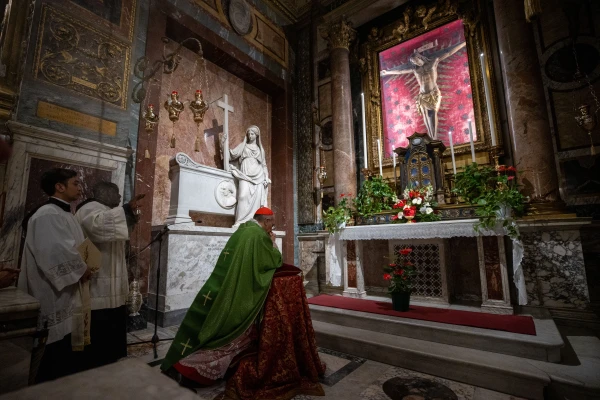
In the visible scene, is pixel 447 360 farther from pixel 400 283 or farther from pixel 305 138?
pixel 305 138

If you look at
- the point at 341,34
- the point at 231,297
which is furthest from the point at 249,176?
the point at 341,34

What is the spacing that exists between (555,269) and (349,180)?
382cm

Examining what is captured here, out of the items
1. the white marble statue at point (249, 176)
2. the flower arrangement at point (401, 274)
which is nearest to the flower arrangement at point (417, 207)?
the flower arrangement at point (401, 274)

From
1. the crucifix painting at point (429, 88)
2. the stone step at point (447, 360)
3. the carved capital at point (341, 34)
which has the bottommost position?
the stone step at point (447, 360)

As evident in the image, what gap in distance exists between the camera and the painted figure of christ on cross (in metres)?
6.27

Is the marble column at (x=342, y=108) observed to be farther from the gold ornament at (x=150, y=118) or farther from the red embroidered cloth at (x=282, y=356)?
the red embroidered cloth at (x=282, y=356)

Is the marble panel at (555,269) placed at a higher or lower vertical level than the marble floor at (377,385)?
higher

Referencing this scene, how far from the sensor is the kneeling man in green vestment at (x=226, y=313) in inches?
97.8

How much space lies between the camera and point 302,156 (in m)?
7.97

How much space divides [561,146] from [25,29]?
7.78 metres

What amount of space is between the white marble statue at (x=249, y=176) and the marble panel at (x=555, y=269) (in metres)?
4.61

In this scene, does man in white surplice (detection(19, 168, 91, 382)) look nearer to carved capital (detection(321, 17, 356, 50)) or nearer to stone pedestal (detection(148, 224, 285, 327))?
stone pedestal (detection(148, 224, 285, 327))

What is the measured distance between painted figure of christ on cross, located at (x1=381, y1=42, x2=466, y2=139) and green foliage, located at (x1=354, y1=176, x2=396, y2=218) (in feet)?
5.30

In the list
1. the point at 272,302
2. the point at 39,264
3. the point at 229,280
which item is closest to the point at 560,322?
the point at 272,302
